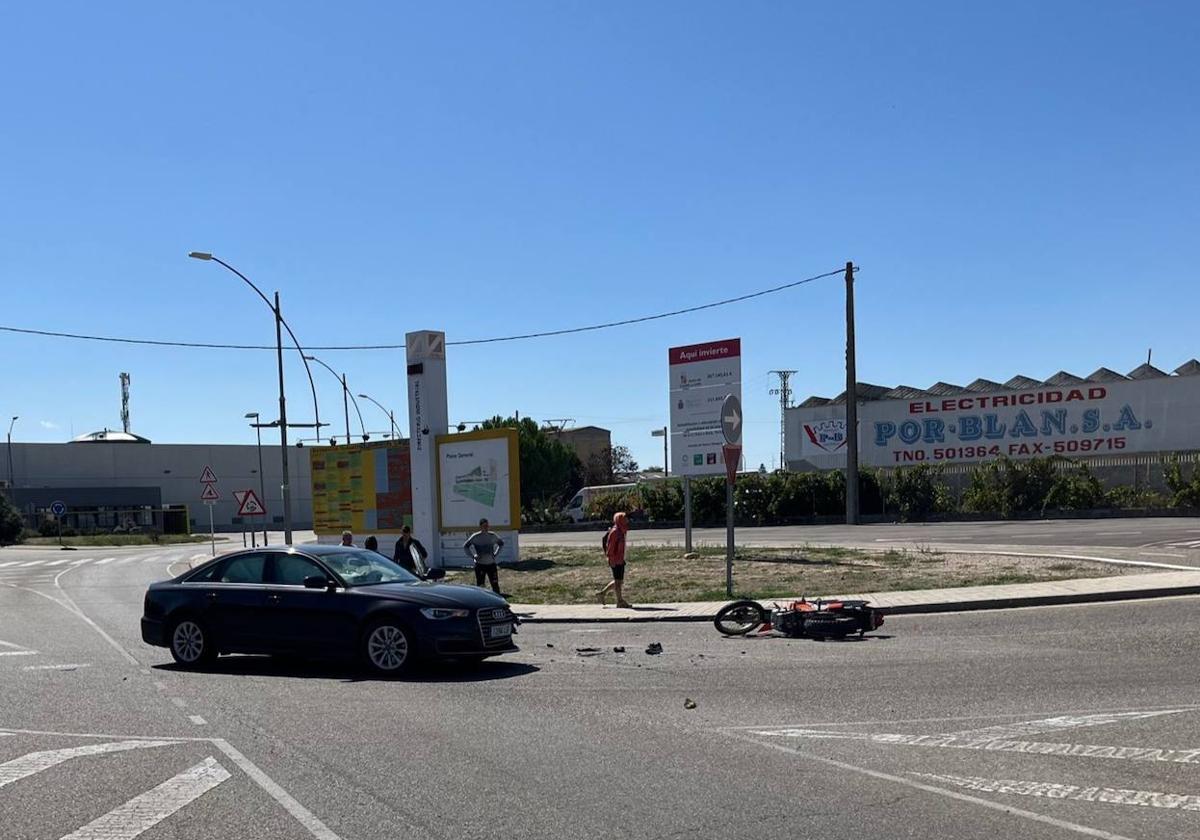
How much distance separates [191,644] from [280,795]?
23.7ft

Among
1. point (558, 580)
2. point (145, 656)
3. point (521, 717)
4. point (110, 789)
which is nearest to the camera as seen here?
point (110, 789)

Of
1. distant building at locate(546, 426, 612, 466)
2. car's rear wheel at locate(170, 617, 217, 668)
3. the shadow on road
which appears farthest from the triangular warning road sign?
distant building at locate(546, 426, 612, 466)

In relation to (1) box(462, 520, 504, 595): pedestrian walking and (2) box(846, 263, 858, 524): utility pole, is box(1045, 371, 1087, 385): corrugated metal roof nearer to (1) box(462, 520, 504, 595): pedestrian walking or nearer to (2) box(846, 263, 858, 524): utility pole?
(2) box(846, 263, 858, 524): utility pole

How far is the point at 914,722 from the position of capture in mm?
9188

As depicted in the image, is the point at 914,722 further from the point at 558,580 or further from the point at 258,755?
the point at 558,580

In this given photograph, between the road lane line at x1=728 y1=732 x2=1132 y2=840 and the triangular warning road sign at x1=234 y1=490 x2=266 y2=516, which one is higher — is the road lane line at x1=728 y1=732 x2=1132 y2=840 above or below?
below

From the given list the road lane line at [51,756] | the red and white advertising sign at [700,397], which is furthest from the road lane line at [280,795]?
the red and white advertising sign at [700,397]

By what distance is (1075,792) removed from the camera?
22.7 feet

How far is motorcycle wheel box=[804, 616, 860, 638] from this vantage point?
14.8m

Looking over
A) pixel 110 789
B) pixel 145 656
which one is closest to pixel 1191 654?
pixel 110 789

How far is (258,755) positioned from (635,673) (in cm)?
499

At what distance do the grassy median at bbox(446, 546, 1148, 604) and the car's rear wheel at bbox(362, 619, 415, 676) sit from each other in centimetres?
872

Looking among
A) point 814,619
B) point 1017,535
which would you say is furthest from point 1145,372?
point 814,619

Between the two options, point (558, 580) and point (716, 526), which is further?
point (716, 526)
